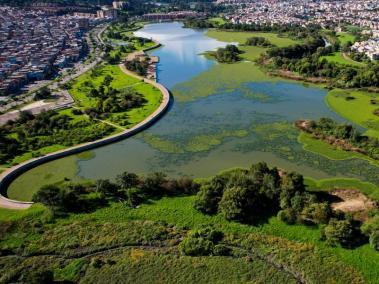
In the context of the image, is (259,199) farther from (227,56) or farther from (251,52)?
(251,52)

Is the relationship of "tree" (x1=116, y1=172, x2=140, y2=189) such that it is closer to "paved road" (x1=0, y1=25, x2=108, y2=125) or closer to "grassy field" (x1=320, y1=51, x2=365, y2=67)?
"paved road" (x1=0, y1=25, x2=108, y2=125)

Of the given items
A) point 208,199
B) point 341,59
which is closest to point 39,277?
point 208,199

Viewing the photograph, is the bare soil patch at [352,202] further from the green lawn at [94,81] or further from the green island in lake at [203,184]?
the green lawn at [94,81]

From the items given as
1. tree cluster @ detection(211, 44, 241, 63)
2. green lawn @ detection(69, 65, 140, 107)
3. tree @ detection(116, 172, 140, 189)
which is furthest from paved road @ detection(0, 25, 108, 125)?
tree cluster @ detection(211, 44, 241, 63)

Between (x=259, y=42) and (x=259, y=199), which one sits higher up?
(x=259, y=42)

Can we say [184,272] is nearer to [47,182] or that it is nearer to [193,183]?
[193,183]

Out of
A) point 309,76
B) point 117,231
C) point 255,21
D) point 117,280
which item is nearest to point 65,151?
point 117,231
